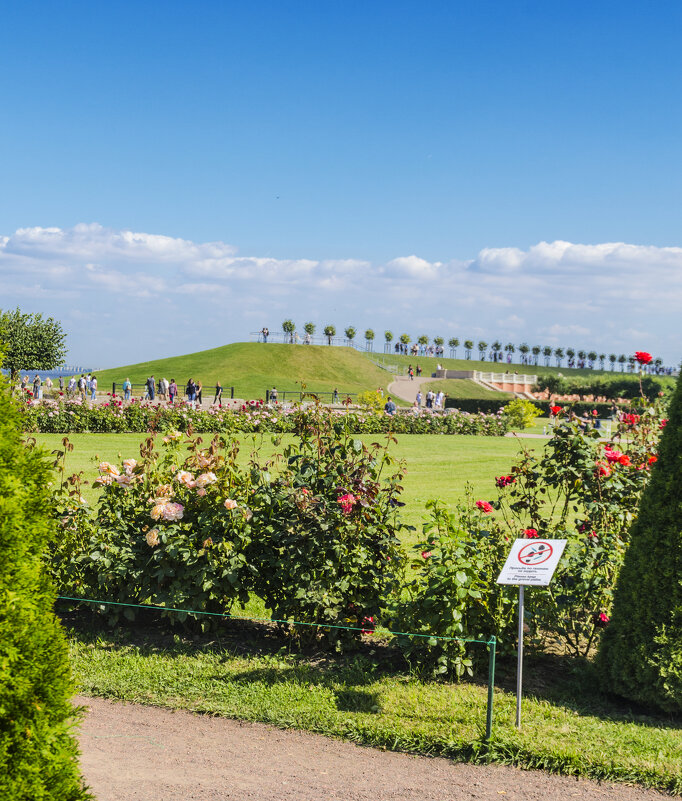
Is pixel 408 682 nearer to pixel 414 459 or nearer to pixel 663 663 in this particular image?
pixel 663 663

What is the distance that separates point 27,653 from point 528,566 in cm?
290

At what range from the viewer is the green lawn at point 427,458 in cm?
1312

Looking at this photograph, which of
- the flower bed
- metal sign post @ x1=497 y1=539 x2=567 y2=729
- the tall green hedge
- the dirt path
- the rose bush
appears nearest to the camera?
the tall green hedge

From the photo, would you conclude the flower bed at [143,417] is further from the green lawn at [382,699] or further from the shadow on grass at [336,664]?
the green lawn at [382,699]

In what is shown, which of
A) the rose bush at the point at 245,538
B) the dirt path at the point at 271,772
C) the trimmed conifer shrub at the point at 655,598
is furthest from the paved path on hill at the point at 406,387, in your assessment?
the dirt path at the point at 271,772

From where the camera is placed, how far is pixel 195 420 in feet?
73.8

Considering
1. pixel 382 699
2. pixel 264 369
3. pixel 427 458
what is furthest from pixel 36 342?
pixel 382 699

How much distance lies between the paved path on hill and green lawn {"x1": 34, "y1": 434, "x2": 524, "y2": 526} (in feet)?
106

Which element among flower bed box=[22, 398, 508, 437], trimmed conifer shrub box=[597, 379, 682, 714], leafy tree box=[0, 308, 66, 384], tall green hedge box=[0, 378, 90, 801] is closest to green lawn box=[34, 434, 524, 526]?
flower bed box=[22, 398, 508, 437]

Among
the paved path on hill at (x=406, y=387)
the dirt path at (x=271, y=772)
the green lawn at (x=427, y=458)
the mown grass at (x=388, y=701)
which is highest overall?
the paved path on hill at (x=406, y=387)

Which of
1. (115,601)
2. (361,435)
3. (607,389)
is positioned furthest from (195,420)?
(607,389)

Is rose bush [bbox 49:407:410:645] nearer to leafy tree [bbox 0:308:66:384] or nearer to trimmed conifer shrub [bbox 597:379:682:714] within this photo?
trimmed conifer shrub [bbox 597:379:682:714]

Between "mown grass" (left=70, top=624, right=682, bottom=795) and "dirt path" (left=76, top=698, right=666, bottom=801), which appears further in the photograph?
"mown grass" (left=70, top=624, right=682, bottom=795)

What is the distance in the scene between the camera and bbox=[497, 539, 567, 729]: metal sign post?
4.21 meters
